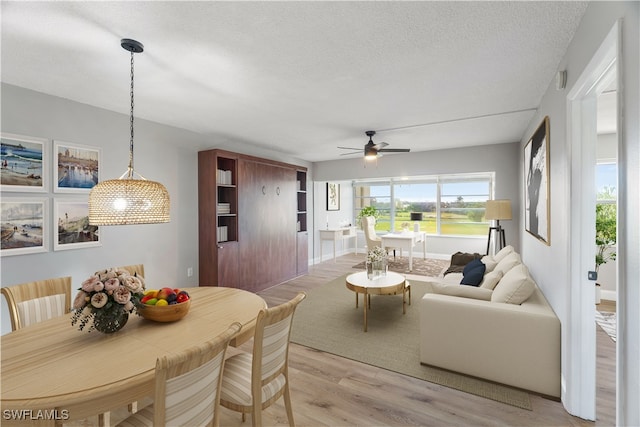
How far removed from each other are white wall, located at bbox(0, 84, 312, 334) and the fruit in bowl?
1.90m

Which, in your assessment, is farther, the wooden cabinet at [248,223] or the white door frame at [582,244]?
the wooden cabinet at [248,223]

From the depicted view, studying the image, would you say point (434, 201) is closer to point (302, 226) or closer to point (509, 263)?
point (302, 226)

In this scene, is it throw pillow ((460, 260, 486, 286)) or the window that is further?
the window

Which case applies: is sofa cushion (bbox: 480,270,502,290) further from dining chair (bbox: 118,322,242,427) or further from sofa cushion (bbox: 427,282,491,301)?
dining chair (bbox: 118,322,242,427)

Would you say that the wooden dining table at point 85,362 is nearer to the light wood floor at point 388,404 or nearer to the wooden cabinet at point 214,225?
the light wood floor at point 388,404

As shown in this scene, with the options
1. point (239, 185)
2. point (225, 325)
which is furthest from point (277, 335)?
point (239, 185)

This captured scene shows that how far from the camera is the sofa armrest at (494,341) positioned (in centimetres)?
217

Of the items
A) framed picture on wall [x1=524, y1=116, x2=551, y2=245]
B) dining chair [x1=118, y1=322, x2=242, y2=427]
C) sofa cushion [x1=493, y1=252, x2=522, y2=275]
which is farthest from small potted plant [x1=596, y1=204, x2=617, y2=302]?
dining chair [x1=118, y1=322, x2=242, y2=427]

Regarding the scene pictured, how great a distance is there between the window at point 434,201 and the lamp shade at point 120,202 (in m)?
6.16

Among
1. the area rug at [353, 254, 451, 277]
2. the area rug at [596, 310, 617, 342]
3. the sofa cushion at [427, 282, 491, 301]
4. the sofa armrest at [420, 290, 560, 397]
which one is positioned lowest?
the area rug at [596, 310, 617, 342]

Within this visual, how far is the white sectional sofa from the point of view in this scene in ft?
7.14

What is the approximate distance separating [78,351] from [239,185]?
11.3 ft

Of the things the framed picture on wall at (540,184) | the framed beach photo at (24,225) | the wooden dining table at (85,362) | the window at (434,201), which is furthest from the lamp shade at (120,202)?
the window at (434,201)

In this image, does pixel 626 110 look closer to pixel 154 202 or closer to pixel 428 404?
pixel 428 404
